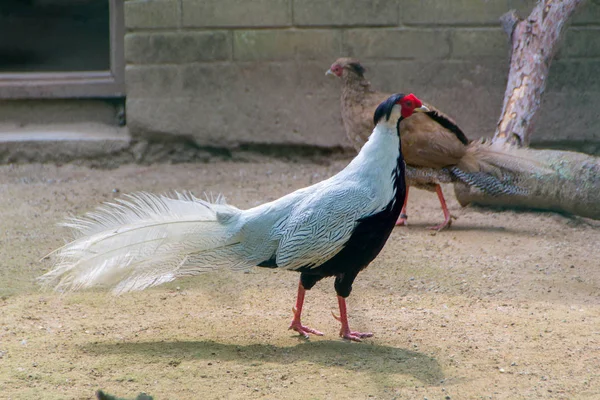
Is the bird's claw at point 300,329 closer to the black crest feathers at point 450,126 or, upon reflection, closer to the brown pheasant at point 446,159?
the brown pheasant at point 446,159

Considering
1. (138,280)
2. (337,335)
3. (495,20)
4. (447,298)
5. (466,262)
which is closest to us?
(138,280)

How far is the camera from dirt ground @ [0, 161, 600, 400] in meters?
3.06

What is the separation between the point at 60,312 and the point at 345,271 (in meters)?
1.49

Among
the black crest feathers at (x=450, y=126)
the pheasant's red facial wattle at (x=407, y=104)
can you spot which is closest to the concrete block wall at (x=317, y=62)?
the black crest feathers at (x=450, y=126)

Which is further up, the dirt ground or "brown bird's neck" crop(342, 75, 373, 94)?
"brown bird's neck" crop(342, 75, 373, 94)

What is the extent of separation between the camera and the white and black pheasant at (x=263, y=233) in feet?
11.1

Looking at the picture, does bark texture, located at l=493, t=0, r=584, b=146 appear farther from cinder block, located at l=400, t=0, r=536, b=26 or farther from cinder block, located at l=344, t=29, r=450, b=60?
cinder block, located at l=344, t=29, r=450, b=60

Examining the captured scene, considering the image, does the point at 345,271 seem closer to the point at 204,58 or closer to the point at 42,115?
the point at 204,58

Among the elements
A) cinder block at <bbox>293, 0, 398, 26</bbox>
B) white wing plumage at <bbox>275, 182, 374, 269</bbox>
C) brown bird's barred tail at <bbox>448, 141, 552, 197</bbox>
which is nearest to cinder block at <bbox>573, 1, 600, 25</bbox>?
cinder block at <bbox>293, 0, 398, 26</bbox>

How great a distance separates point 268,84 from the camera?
6.96 meters

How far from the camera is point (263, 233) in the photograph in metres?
3.49

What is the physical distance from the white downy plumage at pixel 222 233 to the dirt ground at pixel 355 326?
0.35 meters

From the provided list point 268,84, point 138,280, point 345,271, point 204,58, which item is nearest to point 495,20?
point 268,84

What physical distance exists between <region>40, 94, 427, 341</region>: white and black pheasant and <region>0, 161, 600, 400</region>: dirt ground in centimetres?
31
